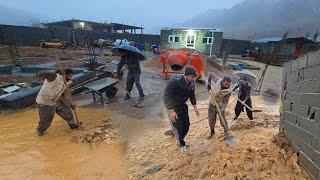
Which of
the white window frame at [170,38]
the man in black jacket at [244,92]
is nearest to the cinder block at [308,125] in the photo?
the man in black jacket at [244,92]

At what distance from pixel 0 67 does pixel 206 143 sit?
32.8 feet

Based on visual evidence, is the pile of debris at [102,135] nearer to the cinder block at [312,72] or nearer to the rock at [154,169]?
the rock at [154,169]

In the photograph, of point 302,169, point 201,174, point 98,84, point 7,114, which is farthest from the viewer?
point 98,84

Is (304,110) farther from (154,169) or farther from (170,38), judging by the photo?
(170,38)

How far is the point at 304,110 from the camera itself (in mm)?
3268

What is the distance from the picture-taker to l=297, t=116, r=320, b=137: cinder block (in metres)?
2.89

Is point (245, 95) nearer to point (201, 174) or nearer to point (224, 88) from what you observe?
point (224, 88)

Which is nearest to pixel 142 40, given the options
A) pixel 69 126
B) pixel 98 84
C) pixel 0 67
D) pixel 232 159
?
pixel 0 67

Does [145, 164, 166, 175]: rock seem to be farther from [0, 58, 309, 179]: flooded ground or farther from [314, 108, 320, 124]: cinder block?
[314, 108, 320, 124]: cinder block

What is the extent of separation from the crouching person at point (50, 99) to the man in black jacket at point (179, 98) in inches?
96.0

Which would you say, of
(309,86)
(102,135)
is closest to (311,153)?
(309,86)

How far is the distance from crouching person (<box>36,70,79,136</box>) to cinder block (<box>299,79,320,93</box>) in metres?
4.51

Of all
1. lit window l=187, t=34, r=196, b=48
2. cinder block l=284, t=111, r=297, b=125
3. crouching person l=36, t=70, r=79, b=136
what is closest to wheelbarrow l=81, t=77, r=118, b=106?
crouching person l=36, t=70, r=79, b=136

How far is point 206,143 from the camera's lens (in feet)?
16.4
